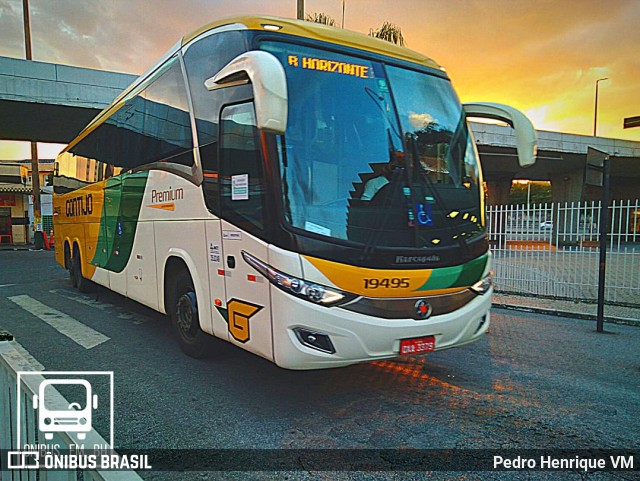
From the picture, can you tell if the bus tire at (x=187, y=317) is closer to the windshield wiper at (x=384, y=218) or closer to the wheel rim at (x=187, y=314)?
the wheel rim at (x=187, y=314)

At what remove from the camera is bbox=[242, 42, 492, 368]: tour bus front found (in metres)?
3.75

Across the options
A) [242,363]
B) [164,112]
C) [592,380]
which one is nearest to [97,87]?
[164,112]

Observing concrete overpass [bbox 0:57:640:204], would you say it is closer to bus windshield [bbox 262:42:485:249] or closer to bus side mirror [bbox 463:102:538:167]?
bus windshield [bbox 262:42:485:249]

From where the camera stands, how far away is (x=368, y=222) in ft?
12.9

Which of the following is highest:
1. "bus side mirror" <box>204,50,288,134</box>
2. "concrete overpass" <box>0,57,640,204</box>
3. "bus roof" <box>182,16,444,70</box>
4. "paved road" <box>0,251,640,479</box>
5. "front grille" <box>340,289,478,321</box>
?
"concrete overpass" <box>0,57,640,204</box>

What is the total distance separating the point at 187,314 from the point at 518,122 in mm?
4304

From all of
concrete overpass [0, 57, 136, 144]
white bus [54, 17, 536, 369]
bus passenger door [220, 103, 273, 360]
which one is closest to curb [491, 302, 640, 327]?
white bus [54, 17, 536, 369]

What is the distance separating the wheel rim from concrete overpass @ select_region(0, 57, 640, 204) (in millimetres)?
12348

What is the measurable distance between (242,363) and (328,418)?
1.73 metres

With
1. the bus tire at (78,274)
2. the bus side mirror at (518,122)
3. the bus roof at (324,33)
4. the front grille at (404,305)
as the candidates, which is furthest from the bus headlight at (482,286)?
the bus tire at (78,274)

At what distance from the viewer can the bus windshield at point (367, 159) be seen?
3859 millimetres

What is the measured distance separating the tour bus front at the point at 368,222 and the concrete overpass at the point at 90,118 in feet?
44.3

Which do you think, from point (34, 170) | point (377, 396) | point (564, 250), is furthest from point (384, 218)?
point (34, 170)

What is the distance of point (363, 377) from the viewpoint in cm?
505
